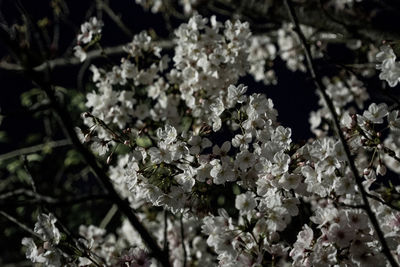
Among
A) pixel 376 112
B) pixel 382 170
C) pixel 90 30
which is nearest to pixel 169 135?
pixel 376 112

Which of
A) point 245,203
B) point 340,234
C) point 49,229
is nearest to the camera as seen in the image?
point 340,234

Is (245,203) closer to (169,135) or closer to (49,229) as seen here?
(169,135)

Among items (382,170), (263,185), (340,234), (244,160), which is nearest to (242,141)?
(244,160)

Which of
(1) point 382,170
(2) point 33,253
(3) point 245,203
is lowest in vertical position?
(1) point 382,170

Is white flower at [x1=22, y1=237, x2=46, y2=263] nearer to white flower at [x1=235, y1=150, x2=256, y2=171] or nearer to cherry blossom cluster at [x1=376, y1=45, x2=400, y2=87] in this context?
white flower at [x1=235, y1=150, x2=256, y2=171]

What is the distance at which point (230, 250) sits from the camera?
5.78 feet

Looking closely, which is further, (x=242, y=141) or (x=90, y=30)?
(x=90, y=30)

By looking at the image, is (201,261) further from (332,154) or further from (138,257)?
(332,154)

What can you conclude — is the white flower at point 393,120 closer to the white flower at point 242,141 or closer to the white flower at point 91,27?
the white flower at point 242,141

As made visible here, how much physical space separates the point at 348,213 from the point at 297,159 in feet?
1.05

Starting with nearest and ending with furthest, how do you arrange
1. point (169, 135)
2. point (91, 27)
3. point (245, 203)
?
point (245, 203) < point (169, 135) < point (91, 27)

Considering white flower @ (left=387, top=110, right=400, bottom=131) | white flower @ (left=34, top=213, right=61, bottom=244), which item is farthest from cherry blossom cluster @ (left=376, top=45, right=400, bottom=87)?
white flower @ (left=34, top=213, right=61, bottom=244)

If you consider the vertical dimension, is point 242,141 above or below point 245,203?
above

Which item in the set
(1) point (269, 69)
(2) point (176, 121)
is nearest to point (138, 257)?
(2) point (176, 121)
